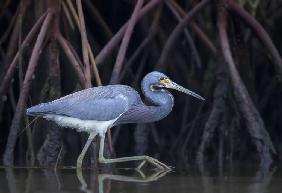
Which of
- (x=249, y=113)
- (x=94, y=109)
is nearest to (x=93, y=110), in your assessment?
(x=94, y=109)

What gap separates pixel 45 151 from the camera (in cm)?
996

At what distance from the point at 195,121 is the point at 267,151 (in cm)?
110

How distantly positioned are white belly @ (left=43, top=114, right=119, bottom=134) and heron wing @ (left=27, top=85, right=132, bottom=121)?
1.9 inches

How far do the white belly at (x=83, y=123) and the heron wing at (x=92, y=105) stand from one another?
5cm

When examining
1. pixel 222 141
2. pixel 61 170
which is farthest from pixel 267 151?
pixel 61 170

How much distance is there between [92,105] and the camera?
31.3ft

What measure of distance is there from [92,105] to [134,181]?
1218 millimetres

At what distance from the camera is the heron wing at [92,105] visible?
31.0ft

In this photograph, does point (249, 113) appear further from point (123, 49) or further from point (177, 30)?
point (123, 49)

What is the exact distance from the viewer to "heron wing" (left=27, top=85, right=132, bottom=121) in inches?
372

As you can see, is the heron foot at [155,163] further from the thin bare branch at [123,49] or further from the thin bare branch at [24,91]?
the thin bare branch at [24,91]

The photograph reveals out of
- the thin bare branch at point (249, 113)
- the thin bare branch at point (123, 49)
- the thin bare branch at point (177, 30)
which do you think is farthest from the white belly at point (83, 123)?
the thin bare branch at point (177, 30)

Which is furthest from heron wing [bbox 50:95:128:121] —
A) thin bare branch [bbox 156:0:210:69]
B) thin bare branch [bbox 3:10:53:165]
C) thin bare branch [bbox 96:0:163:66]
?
thin bare branch [bbox 156:0:210:69]

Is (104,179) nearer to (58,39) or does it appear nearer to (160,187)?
(160,187)
